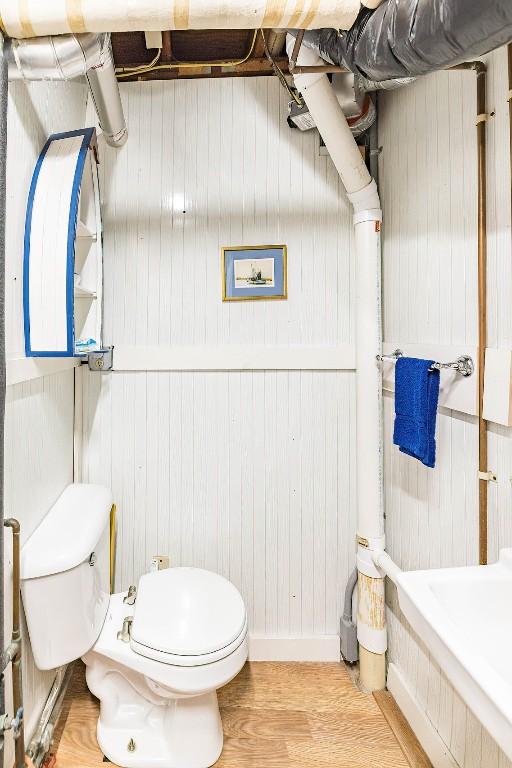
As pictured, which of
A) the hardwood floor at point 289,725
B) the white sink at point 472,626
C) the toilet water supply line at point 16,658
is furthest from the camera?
the hardwood floor at point 289,725

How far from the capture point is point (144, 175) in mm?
1995

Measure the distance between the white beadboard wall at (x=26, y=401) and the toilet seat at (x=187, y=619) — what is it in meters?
0.38

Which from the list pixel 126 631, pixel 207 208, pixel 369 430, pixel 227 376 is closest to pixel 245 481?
pixel 227 376

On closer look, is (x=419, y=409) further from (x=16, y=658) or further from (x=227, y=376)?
(x=16, y=658)

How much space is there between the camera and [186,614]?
1.54 metres

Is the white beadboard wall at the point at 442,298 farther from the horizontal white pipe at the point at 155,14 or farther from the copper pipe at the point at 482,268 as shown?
the horizontal white pipe at the point at 155,14

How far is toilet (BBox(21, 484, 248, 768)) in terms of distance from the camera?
137 centimetres

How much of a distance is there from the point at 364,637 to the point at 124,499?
1171mm

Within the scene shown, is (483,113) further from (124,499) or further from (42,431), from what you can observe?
(124,499)

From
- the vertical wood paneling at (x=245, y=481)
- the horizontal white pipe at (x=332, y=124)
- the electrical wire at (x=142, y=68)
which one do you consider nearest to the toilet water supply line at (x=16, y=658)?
the vertical wood paneling at (x=245, y=481)

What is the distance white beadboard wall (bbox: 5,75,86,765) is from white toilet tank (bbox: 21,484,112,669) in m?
0.06

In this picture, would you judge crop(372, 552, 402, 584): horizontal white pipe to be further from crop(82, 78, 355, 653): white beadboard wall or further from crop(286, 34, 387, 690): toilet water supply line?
crop(82, 78, 355, 653): white beadboard wall

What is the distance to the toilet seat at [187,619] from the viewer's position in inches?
55.6

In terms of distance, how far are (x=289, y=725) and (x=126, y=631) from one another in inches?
28.0
